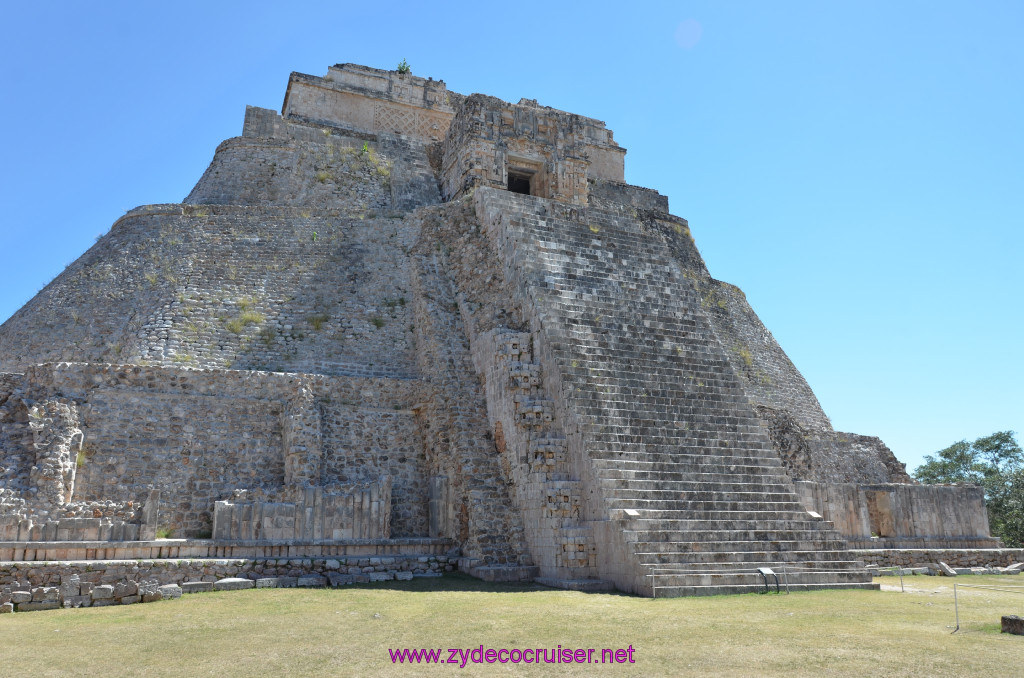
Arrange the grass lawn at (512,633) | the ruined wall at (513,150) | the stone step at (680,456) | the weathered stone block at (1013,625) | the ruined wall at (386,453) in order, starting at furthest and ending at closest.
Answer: the ruined wall at (513,150) < the ruined wall at (386,453) < the stone step at (680,456) < the weathered stone block at (1013,625) < the grass lawn at (512,633)

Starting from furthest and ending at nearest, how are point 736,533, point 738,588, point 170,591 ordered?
1. point 736,533
2. point 738,588
3. point 170,591

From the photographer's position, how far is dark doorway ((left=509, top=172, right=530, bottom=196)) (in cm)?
1912

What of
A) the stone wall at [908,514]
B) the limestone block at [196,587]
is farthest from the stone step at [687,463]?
the limestone block at [196,587]

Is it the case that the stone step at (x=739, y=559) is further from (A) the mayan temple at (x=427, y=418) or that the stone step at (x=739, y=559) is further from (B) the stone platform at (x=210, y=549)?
(B) the stone platform at (x=210, y=549)

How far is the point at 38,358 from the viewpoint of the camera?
44.1 feet

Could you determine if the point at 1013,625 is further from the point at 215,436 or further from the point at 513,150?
the point at 513,150

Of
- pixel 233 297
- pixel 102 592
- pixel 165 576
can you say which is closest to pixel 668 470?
pixel 165 576

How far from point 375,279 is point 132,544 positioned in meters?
7.59

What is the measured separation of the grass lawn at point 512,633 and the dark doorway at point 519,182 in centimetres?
1244

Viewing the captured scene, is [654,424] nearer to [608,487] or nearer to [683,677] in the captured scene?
[608,487]

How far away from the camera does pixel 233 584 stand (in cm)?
911

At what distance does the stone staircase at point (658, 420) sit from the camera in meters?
9.22

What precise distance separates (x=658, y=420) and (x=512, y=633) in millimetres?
5412

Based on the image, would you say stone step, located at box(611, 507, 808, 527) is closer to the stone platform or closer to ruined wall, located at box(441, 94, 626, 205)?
the stone platform
